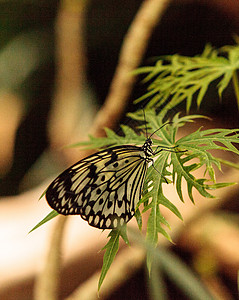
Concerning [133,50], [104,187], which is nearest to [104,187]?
[104,187]

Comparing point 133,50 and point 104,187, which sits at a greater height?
point 133,50

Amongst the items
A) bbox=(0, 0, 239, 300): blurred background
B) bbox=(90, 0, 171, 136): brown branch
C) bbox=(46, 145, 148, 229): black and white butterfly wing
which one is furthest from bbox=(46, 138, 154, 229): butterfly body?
bbox=(0, 0, 239, 300): blurred background

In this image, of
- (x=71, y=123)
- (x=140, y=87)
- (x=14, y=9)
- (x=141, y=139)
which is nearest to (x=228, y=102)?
(x=140, y=87)

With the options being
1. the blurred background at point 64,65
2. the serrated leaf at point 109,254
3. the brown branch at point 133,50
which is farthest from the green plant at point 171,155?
the blurred background at point 64,65

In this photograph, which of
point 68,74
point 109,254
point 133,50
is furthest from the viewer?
point 68,74

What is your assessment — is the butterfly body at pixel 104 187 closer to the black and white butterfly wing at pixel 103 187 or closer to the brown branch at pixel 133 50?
the black and white butterfly wing at pixel 103 187

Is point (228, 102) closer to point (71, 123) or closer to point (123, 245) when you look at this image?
point (71, 123)

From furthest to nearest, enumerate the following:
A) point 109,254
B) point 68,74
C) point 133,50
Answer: point 68,74 < point 133,50 < point 109,254

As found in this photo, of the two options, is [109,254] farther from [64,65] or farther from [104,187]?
[64,65]
